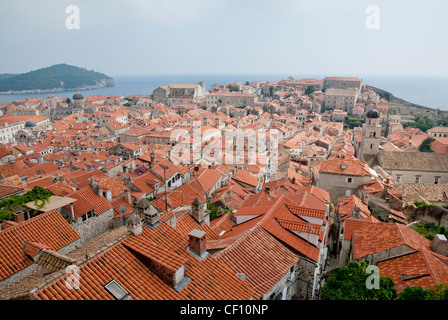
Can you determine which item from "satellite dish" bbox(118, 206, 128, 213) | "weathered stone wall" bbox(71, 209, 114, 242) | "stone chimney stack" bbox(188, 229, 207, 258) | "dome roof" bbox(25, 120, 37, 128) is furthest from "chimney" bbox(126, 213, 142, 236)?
"dome roof" bbox(25, 120, 37, 128)

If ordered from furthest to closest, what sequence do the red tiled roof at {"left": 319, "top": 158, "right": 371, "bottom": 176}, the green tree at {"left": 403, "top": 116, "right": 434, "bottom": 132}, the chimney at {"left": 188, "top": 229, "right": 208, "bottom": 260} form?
the green tree at {"left": 403, "top": 116, "right": 434, "bottom": 132} → the red tiled roof at {"left": 319, "top": 158, "right": 371, "bottom": 176} → the chimney at {"left": 188, "top": 229, "right": 208, "bottom": 260}

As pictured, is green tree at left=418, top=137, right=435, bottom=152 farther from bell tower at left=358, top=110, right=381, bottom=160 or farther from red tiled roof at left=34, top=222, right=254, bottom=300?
red tiled roof at left=34, top=222, right=254, bottom=300

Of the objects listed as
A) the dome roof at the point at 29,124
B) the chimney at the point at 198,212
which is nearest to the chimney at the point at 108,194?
the chimney at the point at 198,212

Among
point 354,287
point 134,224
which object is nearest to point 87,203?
point 134,224

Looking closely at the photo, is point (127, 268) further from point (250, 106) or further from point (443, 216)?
point (250, 106)

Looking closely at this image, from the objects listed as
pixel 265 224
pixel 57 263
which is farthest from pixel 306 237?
pixel 57 263

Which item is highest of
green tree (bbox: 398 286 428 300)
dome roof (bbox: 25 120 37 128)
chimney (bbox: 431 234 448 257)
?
dome roof (bbox: 25 120 37 128)

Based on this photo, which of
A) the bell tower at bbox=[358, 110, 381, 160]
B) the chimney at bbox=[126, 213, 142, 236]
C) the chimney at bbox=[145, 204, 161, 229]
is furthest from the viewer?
the bell tower at bbox=[358, 110, 381, 160]
